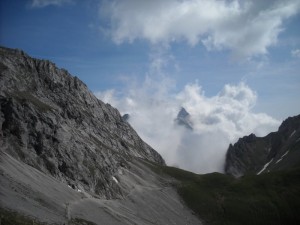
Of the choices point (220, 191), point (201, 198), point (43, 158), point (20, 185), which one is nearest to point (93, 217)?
point (20, 185)

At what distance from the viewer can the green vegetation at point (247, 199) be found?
520ft

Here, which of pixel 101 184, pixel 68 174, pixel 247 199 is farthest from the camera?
pixel 247 199

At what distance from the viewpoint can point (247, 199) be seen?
6890 inches

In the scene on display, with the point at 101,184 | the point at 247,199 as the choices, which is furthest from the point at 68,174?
the point at 247,199

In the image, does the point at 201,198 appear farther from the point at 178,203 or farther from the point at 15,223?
the point at 15,223

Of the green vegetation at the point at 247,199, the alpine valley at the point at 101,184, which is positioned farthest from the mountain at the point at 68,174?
the green vegetation at the point at 247,199

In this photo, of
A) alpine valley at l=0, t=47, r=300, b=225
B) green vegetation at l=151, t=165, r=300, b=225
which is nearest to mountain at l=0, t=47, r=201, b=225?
alpine valley at l=0, t=47, r=300, b=225

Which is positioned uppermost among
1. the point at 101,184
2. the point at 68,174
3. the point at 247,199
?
the point at 247,199

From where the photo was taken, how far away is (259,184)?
19125cm

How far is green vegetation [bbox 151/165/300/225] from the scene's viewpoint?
158m

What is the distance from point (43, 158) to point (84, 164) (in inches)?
896

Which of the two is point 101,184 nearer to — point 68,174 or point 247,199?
point 68,174

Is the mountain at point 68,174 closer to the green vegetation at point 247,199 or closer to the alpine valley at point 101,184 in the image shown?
the alpine valley at point 101,184

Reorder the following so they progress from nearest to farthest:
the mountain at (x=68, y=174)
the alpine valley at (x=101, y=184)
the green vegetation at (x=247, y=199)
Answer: the mountain at (x=68, y=174)
the alpine valley at (x=101, y=184)
the green vegetation at (x=247, y=199)
